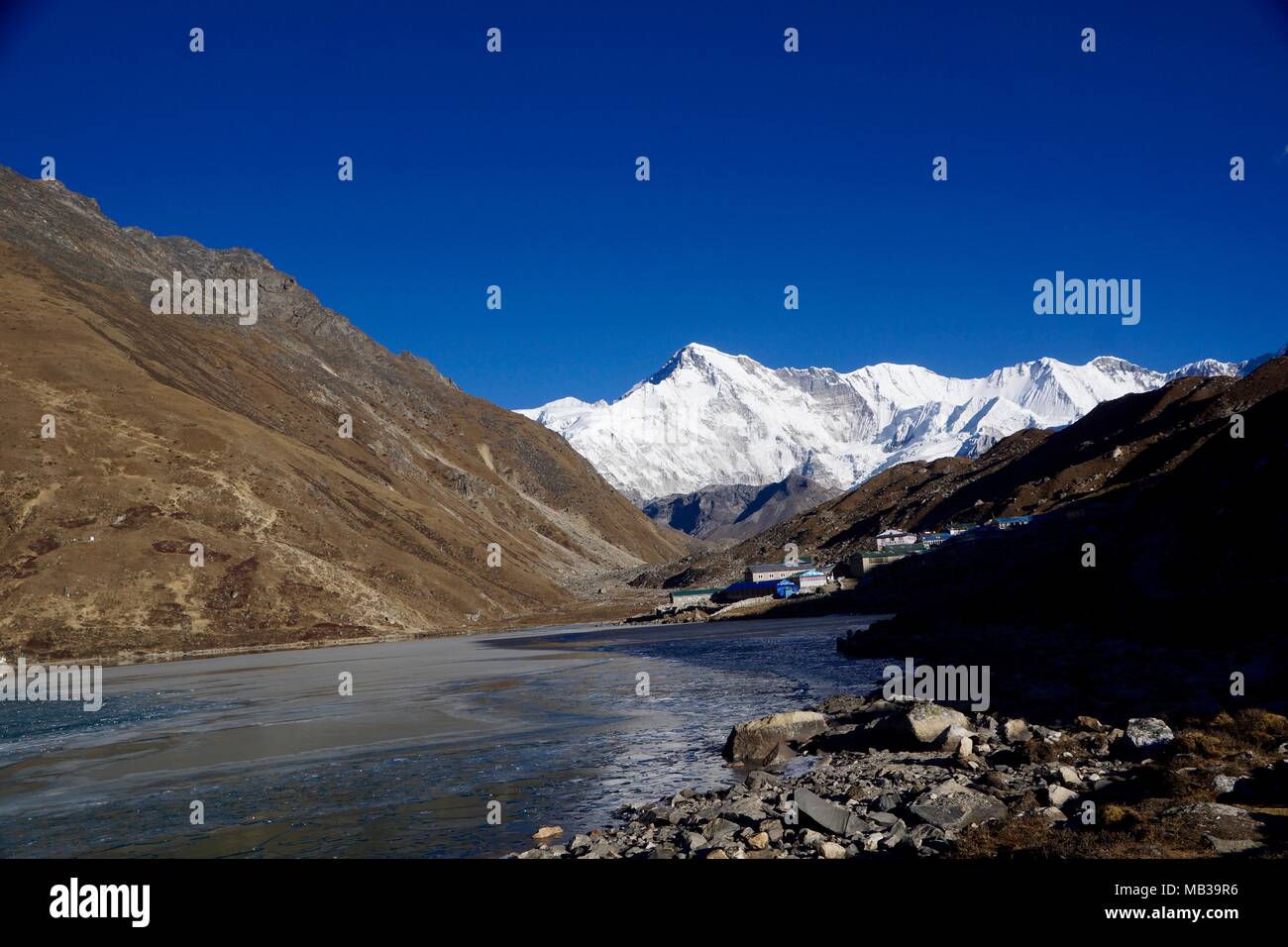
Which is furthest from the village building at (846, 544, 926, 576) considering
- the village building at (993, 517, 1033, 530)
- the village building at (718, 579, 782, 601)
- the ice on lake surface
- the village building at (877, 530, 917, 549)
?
the ice on lake surface

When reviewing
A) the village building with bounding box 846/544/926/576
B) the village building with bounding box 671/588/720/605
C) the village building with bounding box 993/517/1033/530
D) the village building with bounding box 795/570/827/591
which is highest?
the village building with bounding box 993/517/1033/530

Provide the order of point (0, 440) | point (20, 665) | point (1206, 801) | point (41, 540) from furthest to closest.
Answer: point (0, 440) → point (41, 540) → point (20, 665) → point (1206, 801)

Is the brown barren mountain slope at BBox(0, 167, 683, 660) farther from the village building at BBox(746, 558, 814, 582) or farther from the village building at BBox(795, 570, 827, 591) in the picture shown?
the village building at BBox(795, 570, 827, 591)

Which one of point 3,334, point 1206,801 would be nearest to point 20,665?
point 3,334

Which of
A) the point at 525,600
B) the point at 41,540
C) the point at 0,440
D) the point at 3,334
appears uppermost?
the point at 3,334

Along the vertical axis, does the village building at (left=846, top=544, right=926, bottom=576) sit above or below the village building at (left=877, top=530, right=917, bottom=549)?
below
